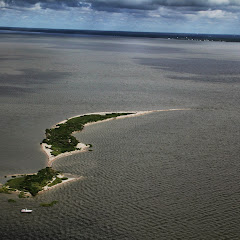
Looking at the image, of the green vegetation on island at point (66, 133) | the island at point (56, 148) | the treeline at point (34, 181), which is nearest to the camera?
the treeline at point (34, 181)

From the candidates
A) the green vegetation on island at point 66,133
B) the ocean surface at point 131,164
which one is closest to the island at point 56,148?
the green vegetation on island at point 66,133

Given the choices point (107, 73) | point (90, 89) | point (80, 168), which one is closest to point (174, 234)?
point (80, 168)

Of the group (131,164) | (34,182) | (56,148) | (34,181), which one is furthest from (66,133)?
(34,182)

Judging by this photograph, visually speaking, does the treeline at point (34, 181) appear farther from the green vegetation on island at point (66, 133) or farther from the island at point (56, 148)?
the green vegetation on island at point (66, 133)

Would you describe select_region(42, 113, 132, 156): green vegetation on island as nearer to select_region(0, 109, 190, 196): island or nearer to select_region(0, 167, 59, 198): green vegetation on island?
select_region(0, 109, 190, 196): island

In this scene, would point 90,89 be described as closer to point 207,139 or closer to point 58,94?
point 58,94

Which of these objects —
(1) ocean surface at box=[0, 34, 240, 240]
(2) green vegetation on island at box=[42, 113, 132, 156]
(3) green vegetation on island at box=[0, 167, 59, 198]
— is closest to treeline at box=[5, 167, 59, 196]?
(3) green vegetation on island at box=[0, 167, 59, 198]
